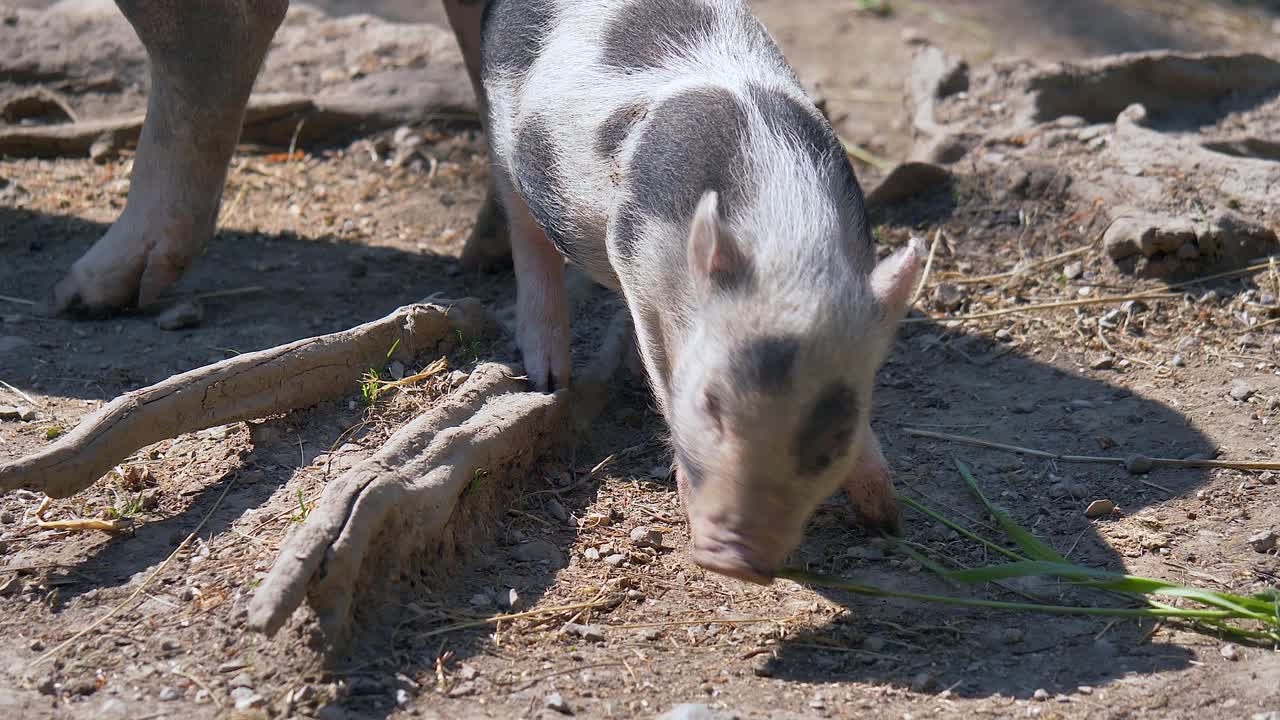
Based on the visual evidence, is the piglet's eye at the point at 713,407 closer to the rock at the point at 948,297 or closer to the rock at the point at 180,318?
the rock at the point at 948,297

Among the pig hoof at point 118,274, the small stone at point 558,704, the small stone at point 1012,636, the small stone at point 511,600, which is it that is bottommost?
the small stone at point 1012,636

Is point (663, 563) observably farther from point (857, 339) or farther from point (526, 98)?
point (526, 98)

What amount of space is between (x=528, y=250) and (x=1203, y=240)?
2.49m

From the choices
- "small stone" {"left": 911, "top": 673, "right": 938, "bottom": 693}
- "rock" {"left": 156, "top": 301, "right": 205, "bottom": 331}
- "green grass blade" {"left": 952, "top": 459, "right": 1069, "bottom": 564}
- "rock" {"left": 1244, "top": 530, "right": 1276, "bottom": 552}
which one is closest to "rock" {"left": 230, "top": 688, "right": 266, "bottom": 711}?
"small stone" {"left": 911, "top": 673, "right": 938, "bottom": 693}

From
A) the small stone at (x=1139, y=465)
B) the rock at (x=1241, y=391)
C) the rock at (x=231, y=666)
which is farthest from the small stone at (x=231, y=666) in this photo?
the rock at (x=1241, y=391)

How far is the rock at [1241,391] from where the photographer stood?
408 cm

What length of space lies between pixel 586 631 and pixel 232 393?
1.19 m

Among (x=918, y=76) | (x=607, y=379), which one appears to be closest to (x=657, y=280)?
(x=607, y=379)

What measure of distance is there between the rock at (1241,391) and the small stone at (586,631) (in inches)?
91.2

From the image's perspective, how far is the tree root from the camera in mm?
3111

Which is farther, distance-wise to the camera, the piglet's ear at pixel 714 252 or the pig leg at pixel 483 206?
the pig leg at pixel 483 206

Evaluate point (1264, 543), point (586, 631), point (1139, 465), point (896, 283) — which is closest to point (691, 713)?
point (586, 631)

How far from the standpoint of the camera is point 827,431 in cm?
282

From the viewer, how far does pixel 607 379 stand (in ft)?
13.8
